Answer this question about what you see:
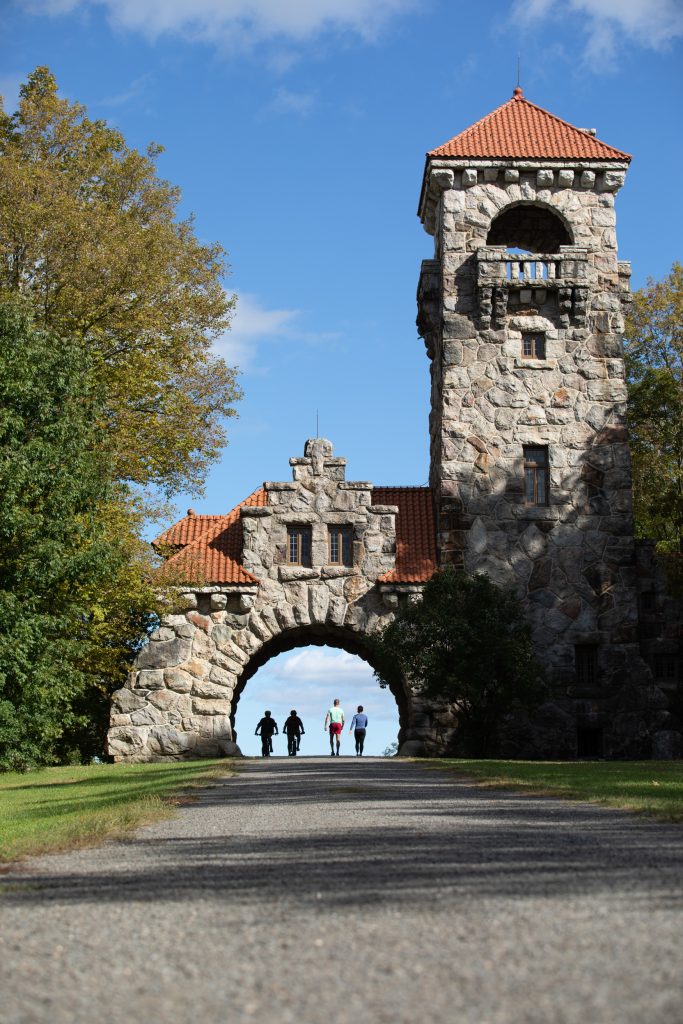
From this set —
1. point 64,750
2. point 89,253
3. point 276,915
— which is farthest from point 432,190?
point 276,915

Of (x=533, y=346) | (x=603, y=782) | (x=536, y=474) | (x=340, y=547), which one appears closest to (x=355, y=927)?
(x=603, y=782)

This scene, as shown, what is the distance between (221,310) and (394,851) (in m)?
27.7

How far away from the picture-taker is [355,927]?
5965mm

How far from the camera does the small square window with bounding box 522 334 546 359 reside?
34.2 meters

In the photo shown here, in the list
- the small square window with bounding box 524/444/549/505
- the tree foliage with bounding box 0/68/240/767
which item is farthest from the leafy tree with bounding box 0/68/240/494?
the small square window with bounding box 524/444/549/505

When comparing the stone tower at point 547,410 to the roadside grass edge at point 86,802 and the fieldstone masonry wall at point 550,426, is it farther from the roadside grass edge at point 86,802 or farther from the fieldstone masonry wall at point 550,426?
the roadside grass edge at point 86,802

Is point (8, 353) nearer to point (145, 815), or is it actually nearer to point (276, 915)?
point (145, 815)

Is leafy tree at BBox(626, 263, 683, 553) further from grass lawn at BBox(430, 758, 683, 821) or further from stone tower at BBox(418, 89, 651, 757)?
grass lawn at BBox(430, 758, 683, 821)

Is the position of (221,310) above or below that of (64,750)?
above

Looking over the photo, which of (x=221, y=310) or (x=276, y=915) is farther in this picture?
(x=221, y=310)

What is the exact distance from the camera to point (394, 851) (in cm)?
898

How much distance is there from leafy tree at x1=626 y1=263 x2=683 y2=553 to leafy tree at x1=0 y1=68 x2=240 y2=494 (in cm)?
1383

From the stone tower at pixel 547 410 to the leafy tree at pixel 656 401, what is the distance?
546 cm

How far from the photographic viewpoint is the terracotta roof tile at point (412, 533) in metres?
32.2
